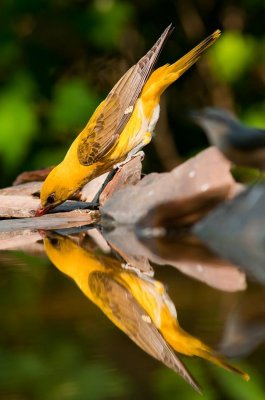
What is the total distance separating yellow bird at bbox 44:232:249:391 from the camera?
1.75 metres

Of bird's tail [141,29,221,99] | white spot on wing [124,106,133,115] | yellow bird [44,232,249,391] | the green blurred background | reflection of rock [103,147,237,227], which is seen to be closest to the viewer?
yellow bird [44,232,249,391]

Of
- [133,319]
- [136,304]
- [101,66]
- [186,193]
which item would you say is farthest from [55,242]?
[101,66]

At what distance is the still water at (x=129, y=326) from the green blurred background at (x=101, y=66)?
13.9 ft

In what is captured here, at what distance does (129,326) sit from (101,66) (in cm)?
697

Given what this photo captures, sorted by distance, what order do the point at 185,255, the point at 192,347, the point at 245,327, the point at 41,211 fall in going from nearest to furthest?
the point at 192,347, the point at 245,327, the point at 185,255, the point at 41,211

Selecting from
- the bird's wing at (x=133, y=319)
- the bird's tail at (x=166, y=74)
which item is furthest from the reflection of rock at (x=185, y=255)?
the bird's tail at (x=166, y=74)

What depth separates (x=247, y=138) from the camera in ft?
12.2

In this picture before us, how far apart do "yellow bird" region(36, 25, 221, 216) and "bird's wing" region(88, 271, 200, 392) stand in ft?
8.80

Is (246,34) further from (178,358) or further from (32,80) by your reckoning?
(178,358)

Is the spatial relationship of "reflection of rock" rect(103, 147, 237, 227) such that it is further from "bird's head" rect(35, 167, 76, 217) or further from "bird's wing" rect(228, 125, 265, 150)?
"bird's head" rect(35, 167, 76, 217)

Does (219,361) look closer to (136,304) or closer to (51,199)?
(136,304)

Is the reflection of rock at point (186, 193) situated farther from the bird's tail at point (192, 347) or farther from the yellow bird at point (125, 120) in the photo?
→ the bird's tail at point (192, 347)

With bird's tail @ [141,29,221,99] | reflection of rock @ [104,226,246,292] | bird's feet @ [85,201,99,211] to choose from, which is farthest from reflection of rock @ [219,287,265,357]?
bird's tail @ [141,29,221,99]

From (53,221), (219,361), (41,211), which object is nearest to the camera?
(219,361)
